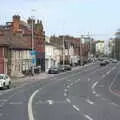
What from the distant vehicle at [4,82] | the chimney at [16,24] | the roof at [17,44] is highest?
the chimney at [16,24]

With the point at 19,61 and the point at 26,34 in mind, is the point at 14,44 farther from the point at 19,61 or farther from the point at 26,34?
the point at 26,34

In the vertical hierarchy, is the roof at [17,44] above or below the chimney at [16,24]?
below

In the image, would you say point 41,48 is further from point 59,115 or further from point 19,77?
point 59,115

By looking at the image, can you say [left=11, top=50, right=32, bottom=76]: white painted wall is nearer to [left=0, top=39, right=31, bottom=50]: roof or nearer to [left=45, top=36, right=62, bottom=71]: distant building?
[left=0, top=39, right=31, bottom=50]: roof

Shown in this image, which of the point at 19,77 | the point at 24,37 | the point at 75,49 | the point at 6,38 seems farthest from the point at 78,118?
the point at 75,49

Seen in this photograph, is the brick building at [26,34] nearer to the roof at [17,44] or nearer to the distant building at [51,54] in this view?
the roof at [17,44]

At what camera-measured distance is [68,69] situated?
123 m

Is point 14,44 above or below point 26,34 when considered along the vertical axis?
below

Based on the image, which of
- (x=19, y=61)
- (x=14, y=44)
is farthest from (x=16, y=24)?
(x=14, y=44)

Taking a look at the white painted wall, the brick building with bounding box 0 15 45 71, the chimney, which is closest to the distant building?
the brick building with bounding box 0 15 45 71

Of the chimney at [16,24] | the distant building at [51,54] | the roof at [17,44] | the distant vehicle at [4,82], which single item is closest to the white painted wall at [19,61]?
the roof at [17,44]

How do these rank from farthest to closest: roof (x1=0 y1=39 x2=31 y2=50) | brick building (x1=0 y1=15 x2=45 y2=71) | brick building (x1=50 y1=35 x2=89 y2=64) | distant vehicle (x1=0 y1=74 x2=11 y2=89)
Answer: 1. brick building (x1=50 y1=35 x2=89 y2=64)
2. brick building (x1=0 y1=15 x2=45 y2=71)
3. roof (x1=0 y1=39 x2=31 y2=50)
4. distant vehicle (x1=0 y1=74 x2=11 y2=89)

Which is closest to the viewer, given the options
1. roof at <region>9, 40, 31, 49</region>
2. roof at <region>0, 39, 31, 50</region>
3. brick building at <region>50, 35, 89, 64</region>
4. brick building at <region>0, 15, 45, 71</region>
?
roof at <region>0, 39, 31, 50</region>

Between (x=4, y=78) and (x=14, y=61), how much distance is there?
34.9 metres
